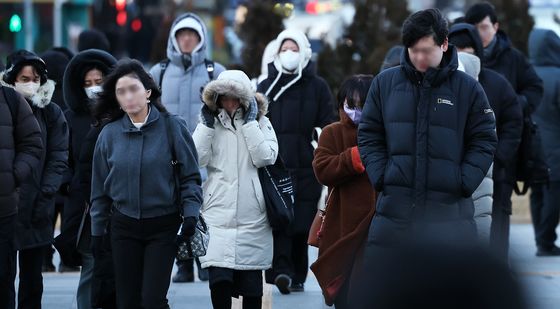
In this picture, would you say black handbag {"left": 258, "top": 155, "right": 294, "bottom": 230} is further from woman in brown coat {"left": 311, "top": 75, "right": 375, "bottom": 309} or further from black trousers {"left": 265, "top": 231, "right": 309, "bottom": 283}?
black trousers {"left": 265, "top": 231, "right": 309, "bottom": 283}

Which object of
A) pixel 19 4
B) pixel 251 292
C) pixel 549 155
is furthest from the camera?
pixel 19 4

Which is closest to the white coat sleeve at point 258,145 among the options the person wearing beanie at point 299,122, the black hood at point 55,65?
the person wearing beanie at point 299,122

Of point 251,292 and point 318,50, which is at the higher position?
point 318,50

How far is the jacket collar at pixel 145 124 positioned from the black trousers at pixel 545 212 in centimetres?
539

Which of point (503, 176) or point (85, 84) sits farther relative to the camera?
point (503, 176)

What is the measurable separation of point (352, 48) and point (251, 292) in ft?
31.9

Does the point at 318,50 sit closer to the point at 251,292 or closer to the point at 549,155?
the point at 549,155

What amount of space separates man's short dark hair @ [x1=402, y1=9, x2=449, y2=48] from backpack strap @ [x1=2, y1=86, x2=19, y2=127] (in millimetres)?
2625

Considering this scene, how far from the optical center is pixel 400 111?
6.12 m

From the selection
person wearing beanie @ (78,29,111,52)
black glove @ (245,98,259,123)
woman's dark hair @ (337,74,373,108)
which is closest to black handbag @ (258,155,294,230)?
black glove @ (245,98,259,123)

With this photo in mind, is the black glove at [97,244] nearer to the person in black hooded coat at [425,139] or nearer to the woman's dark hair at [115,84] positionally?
the woman's dark hair at [115,84]

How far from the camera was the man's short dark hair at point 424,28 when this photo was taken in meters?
6.13

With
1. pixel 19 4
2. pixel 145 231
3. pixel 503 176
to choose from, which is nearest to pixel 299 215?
pixel 503 176

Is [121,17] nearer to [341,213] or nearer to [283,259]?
[283,259]
